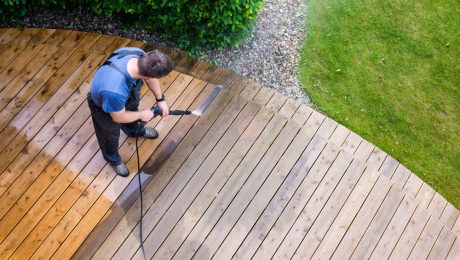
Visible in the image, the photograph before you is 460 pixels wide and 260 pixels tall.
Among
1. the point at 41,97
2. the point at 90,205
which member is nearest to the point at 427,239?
the point at 90,205

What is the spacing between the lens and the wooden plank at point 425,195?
491 centimetres

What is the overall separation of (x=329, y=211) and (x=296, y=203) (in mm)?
336

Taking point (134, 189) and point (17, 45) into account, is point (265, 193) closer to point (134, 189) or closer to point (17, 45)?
point (134, 189)

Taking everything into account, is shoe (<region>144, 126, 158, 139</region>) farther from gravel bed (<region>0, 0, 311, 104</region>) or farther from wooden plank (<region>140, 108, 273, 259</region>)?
gravel bed (<region>0, 0, 311, 104</region>)

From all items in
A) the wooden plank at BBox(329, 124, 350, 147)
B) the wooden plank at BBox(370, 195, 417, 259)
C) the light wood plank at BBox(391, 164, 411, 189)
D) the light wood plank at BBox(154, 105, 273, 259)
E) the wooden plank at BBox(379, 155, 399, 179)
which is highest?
the light wood plank at BBox(154, 105, 273, 259)

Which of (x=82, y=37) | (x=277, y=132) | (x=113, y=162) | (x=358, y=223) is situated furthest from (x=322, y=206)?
(x=82, y=37)

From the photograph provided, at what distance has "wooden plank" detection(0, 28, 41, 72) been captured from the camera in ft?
17.9

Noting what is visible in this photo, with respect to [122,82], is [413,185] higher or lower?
lower

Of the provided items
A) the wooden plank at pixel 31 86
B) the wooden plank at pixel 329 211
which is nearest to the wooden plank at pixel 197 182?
the wooden plank at pixel 329 211

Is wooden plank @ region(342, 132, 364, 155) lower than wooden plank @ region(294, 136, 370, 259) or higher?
higher

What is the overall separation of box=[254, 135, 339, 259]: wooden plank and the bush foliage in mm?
1692

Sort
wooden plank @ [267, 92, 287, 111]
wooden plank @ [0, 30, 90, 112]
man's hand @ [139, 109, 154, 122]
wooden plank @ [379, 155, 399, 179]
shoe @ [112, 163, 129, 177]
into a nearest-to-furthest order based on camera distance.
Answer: man's hand @ [139, 109, 154, 122], shoe @ [112, 163, 129, 177], wooden plank @ [379, 155, 399, 179], wooden plank @ [0, 30, 90, 112], wooden plank @ [267, 92, 287, 111]

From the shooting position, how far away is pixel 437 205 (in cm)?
494

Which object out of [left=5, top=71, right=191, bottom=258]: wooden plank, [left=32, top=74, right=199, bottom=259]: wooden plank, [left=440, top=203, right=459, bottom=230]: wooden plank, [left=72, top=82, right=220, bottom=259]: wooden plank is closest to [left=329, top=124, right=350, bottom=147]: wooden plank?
[left=440, top=203, right=459, bottom=230]: wooden plank
